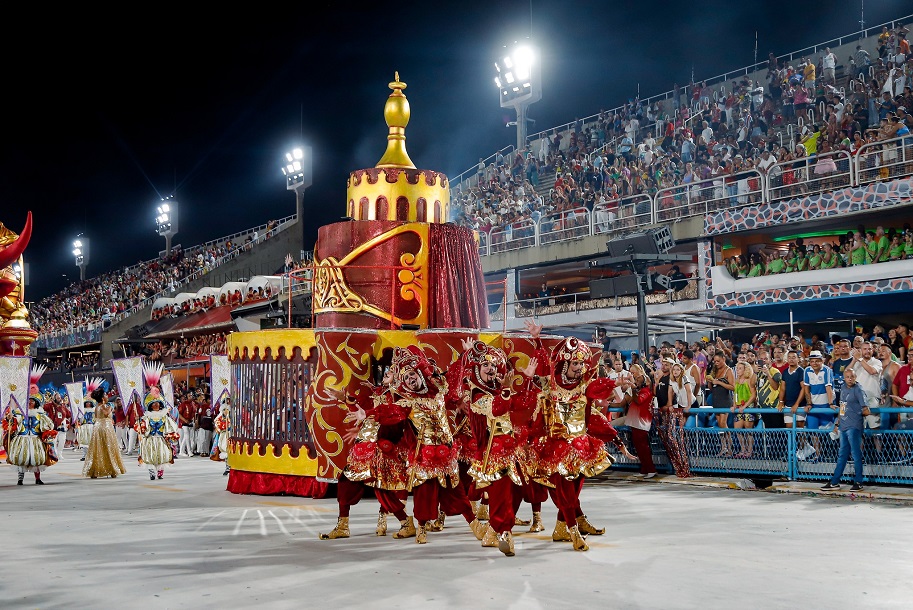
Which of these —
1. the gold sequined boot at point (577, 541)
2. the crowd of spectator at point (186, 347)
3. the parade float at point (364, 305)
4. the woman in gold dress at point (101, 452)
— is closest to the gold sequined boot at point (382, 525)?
the gold sequined boot at point (577, 541)

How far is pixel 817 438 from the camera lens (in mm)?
11711

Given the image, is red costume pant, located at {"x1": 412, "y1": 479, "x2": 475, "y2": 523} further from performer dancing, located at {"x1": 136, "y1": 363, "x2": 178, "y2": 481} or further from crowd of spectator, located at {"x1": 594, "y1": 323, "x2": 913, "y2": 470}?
performer dancing, located at {"x1": 136, "y1": 363, "x2": 178, "y2": 481}

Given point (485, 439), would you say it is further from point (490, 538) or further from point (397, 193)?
point (397, 193)

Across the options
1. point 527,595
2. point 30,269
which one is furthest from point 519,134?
point 30,269

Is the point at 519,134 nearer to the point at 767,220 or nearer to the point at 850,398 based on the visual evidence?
the point at 767,220

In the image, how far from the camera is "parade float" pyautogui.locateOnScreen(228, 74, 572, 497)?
11.6m

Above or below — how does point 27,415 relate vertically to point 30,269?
below

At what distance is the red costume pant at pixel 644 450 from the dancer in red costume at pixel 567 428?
5.67 meters

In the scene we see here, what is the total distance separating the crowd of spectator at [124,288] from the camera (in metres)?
43.8

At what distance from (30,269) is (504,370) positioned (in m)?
60.6

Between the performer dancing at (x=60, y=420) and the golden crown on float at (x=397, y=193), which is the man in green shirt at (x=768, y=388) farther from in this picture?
the performer dancing at (x=60, y=420)

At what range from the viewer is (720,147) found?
21469 mm

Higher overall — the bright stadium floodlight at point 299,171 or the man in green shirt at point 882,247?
the bright stadium floodlight at point 299,171

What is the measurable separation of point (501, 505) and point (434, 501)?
2.61 ft
